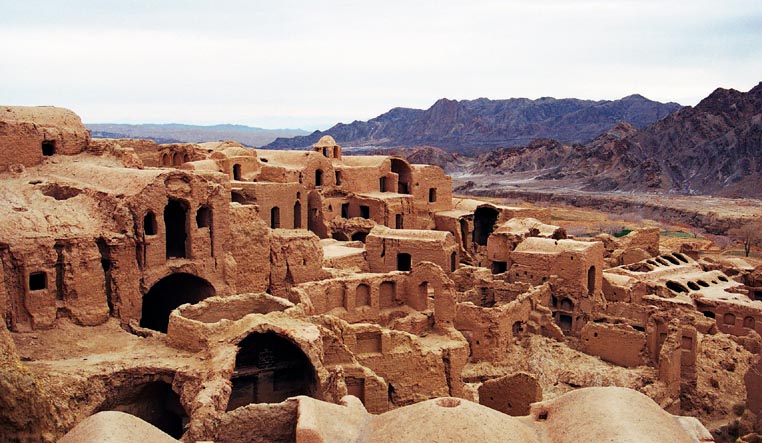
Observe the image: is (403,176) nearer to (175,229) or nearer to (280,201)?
(280,201)

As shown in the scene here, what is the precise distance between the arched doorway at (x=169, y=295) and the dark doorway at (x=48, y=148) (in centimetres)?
591

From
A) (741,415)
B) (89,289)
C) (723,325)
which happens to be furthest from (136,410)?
(723,325)

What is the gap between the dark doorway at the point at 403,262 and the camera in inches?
1145

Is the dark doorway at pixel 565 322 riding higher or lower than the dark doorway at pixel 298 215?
lower

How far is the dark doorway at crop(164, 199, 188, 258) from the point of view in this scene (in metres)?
23.0

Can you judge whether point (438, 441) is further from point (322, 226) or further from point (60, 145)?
point (322, 226)

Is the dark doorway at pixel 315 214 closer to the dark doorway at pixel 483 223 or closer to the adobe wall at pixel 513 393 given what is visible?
the dark doorway at pixel 483 223

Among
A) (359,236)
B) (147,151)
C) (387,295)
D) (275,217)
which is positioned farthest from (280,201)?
(387,295)

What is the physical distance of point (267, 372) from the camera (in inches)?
701

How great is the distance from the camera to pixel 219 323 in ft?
54.7

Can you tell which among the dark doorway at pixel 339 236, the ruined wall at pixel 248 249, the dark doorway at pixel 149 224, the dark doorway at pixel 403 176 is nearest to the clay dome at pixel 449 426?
the dark doorway at pixel 149 224

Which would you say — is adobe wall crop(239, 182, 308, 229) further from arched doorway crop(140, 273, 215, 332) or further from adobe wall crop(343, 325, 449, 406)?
adobe wall crop(343, 325, 449, 406)

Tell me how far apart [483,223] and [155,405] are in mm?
30302

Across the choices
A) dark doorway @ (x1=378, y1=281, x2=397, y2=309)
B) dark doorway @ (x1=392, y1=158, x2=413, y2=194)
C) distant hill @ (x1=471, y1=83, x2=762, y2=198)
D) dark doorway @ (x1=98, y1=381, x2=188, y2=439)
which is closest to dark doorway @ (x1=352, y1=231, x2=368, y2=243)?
dark doorway @ (x1=392, y1=158, x2=413, y2=194)
